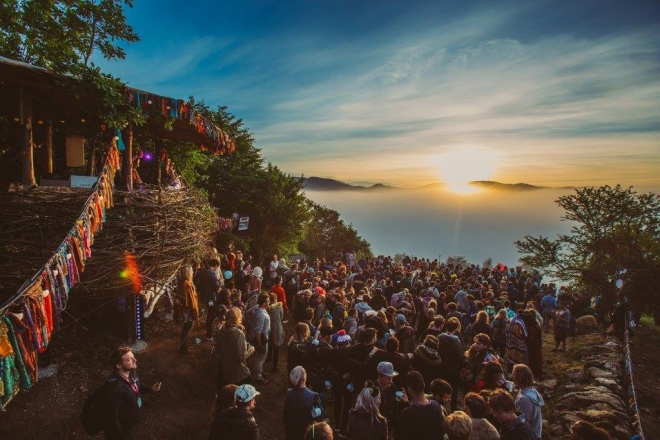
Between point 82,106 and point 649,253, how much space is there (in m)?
27.5

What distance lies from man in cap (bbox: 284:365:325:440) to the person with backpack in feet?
6.22

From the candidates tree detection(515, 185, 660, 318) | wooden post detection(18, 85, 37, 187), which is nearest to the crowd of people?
wooden post detection(18, 85, 37, 187)

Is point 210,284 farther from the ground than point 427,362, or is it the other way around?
point 210,284

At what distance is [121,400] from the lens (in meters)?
4.09

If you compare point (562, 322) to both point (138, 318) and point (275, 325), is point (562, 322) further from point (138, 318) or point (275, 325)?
point (138, 318)

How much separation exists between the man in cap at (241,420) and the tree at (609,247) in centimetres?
2128

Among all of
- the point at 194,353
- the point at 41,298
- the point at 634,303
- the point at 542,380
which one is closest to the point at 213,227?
the point at 194,353

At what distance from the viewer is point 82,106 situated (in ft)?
29.0

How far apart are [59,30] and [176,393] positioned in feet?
53.3

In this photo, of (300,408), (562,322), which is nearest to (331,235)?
(562,322)

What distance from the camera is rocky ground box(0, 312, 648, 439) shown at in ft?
20.8

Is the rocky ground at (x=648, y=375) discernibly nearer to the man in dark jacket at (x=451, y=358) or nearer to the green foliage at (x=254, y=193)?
the man in dark jacket at (x=451, y=358)

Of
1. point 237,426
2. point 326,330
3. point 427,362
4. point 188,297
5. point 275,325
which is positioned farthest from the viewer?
point 275,325

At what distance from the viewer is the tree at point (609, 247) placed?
1847 centimetres
